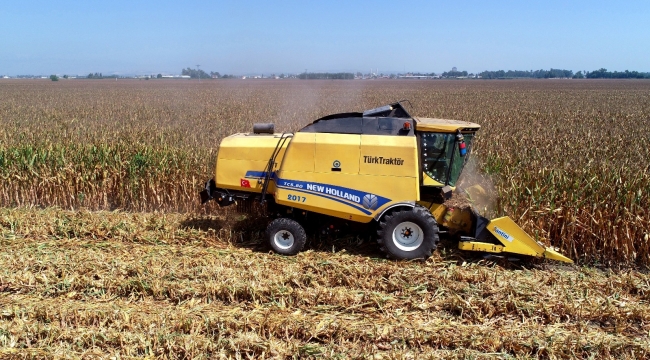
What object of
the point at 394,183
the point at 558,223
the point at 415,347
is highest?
the point at 394,183

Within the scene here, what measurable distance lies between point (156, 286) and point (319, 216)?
245 centimetres

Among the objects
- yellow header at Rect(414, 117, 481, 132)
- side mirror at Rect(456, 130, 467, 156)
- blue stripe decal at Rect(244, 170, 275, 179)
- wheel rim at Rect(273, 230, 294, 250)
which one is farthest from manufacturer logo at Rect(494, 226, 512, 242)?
blue stripe decal at Rect(244, 170, 275, 179)

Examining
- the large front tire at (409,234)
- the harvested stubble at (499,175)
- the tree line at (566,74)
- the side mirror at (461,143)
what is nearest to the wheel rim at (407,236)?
the large front tire at (409,234)

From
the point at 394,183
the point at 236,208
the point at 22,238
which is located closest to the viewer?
the point at 394,183

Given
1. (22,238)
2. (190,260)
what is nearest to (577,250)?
(190,260)

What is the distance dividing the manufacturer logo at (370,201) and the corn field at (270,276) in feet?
2.37

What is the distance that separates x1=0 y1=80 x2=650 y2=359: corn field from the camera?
14.5ft

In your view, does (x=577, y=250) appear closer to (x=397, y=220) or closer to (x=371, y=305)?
(x=397, y=220)

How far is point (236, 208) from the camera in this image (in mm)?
8867

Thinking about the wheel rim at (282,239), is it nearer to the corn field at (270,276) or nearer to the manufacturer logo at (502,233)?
the corn field at (270,276)

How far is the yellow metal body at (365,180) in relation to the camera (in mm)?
6176

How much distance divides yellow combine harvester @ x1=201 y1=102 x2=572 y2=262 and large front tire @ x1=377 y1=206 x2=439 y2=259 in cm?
1

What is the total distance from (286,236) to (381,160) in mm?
1711

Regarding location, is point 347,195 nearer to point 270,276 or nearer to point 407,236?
point 407,236
